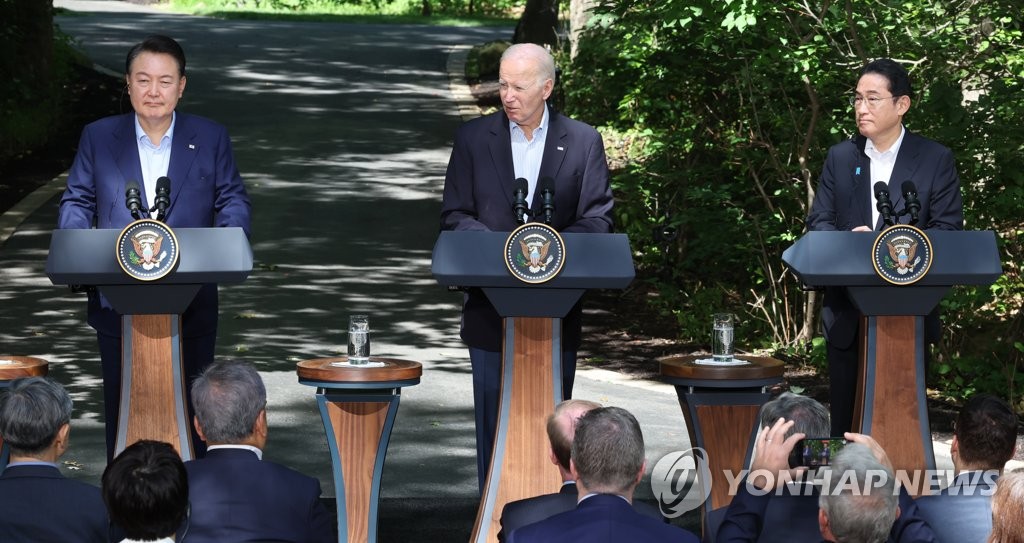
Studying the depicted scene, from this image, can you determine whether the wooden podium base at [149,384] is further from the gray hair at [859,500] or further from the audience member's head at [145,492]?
the gray hair at [859,500]

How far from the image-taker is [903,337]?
18.4 ft

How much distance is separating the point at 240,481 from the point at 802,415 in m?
1.67

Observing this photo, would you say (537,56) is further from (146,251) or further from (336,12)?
(336,12)

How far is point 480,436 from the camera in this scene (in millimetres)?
5945

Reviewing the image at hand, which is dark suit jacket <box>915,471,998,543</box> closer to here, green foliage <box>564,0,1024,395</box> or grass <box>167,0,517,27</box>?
green foliage <box>564,0,1024,395</box>

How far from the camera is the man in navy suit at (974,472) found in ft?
14.5

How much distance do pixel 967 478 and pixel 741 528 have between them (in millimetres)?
777

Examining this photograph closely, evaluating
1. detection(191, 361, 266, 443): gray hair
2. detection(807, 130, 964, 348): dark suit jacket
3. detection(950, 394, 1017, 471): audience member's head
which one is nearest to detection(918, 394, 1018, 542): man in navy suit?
detection(950, 394, 1017, 471): audience member's head

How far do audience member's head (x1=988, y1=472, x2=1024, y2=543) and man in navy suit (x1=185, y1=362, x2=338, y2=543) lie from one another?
6.36 feet

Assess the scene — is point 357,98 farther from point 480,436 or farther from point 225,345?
point 480,436

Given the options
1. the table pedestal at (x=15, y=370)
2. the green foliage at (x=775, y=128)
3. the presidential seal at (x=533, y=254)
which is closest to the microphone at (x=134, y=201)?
the table pedestal at (x=15, y=370)

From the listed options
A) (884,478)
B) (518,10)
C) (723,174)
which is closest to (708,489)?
(884,478)

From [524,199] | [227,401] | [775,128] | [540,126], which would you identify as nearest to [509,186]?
[540,126]

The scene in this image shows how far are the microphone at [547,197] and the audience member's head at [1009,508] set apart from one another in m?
2.05
